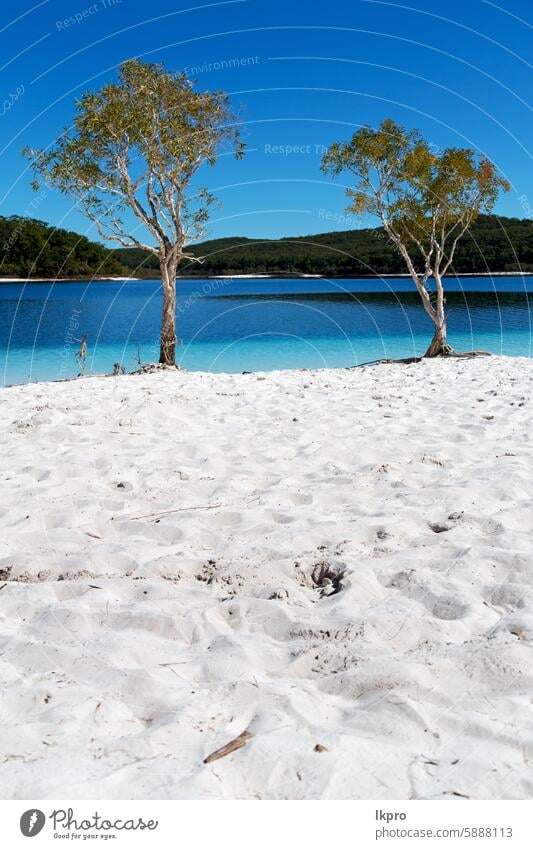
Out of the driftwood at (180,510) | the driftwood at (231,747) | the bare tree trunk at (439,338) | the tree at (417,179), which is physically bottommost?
the driftwood at (231,747)

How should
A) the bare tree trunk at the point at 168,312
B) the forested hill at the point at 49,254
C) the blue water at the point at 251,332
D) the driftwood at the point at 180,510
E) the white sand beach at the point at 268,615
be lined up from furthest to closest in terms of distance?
1. the forested hill at the point at 49,254
2. the blue water at the point at 251,332
3. the bare tree trunk at the point at 168,312
4. the driftwood at the point at 180,510
5. the white sand beach at the point at 268,615

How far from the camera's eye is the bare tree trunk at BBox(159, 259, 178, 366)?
1667 cm

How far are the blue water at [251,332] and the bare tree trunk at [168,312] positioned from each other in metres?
4.60

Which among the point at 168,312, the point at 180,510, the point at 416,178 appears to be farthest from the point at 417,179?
the point at 180,510

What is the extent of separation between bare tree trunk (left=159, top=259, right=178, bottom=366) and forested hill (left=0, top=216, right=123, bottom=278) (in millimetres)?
38375

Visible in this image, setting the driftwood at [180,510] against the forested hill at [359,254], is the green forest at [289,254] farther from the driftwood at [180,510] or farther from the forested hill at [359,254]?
the driftwood at [180,510]

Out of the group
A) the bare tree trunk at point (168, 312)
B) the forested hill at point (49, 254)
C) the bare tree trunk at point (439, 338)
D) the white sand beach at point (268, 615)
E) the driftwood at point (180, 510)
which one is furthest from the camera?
the forested hill at point (49, 254)

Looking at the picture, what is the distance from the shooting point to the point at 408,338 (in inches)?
1318

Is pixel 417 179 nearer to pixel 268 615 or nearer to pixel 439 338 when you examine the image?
pixel 439 338

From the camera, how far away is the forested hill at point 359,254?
55.1m

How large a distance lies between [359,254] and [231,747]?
5775cm

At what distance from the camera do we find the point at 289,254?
61594 millimetres

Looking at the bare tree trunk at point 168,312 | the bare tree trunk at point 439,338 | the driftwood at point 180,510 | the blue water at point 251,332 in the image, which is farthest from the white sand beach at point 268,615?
the blue water at point 251,332

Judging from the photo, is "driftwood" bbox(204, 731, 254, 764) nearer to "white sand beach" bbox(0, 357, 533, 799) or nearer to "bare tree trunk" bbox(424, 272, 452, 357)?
"white sand beach" bbox(0, 357, 533, 799)
